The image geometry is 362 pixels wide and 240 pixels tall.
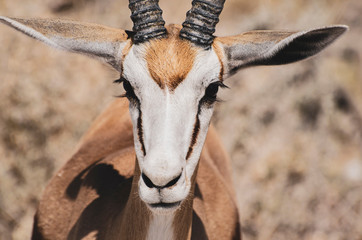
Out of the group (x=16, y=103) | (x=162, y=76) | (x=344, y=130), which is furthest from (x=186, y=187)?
(x=344, y=130)

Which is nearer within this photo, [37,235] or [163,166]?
[163,166]

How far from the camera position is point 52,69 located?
7.83 metres

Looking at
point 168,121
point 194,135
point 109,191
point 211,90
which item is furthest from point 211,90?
point 109,191

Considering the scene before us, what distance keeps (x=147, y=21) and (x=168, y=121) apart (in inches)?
25.8

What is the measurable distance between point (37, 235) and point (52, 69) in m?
3.53

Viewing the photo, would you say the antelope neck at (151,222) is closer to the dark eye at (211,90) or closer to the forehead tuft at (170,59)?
the dark eye at (211,90)

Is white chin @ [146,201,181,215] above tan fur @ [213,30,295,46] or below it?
below

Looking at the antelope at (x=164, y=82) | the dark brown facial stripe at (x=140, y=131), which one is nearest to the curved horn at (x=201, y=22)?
the antelope at (x=164, y=82)

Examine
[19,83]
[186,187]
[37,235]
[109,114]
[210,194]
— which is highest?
[19,83]

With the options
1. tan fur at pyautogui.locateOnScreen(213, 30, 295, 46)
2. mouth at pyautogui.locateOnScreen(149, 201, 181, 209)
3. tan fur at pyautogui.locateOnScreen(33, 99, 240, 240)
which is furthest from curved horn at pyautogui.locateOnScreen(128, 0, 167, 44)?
Answer: tan fur at pyautogui.locateOnScreen(33, 99, 240, 240)

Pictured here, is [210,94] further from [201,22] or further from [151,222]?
[151,222]

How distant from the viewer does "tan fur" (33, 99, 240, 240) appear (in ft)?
13.5

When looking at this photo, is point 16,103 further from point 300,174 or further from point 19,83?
point 300,174

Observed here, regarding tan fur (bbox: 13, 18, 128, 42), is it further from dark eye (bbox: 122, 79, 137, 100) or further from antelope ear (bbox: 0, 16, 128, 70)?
dark eye (bbox: 122, 79, 137, 100)
